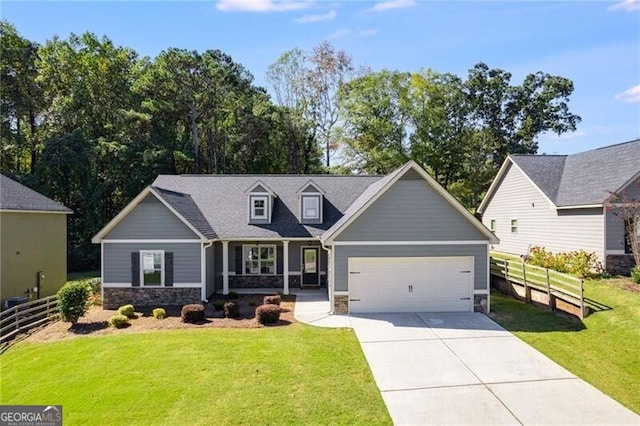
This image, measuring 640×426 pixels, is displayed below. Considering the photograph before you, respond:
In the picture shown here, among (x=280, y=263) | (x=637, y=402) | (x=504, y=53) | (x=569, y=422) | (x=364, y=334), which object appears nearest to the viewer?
(x=569, y=422)

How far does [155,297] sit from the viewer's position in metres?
16.0

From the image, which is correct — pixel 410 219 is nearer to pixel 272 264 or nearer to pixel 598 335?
pixel 598 335

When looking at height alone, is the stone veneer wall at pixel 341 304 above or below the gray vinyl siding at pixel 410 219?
below

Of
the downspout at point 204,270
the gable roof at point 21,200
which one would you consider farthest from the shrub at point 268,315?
the gable roof at point 21,200

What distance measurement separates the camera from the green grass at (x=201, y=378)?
762cm

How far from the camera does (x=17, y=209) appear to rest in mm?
17906

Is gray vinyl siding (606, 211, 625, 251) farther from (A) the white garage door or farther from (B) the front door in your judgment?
(B) the front door

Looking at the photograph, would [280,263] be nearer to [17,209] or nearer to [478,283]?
[478,283]

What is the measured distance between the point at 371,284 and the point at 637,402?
8219 mm

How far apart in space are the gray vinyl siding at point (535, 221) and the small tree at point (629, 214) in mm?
712

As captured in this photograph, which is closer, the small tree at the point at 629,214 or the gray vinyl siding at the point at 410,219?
the gray vinyl siding at the point at 410,219

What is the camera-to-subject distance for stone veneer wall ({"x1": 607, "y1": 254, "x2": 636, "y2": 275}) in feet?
55.8

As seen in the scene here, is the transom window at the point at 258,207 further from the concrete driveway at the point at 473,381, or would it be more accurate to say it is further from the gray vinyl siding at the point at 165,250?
the concrete driveway at the point at 473,381

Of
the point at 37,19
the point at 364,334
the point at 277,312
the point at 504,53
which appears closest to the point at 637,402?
the point at 364,334
